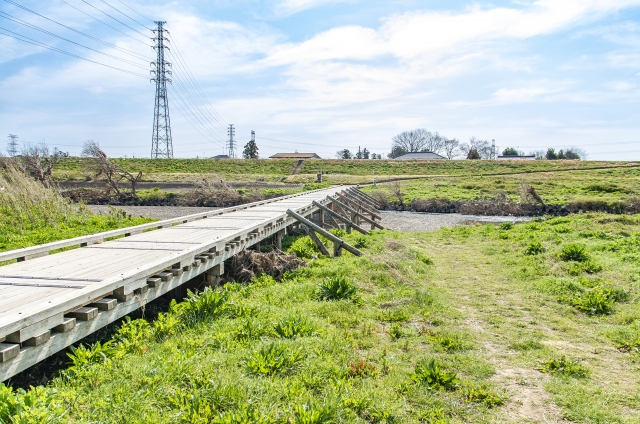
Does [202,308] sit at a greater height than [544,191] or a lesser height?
lesser

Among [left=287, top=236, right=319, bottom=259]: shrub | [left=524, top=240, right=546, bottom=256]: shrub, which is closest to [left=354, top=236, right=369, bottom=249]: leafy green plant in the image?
[left=287, top=236, right=319, bottom=259]: shrub

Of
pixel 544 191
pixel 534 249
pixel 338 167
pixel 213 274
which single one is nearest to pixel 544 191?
pixel 544 191

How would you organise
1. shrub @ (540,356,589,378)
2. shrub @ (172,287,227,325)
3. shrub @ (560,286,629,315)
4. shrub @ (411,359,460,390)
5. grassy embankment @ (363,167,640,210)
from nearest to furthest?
shrub @ (411,359,460,390), shrub @ (540,356,589,378), shrub @ (172,287,227,325), shrub @ (560,286,629,315), grassy embankment @ (363,167,640,210)

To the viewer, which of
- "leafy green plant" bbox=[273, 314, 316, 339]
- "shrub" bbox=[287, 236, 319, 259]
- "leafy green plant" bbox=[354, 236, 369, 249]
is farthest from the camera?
"leafy green plant" bbox=[354, 236, 369, 249]

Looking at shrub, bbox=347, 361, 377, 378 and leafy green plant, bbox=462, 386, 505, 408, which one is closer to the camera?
leafy green plant, bbox=462, 386, 505, 408

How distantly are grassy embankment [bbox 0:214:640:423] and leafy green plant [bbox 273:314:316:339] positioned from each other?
0.01m

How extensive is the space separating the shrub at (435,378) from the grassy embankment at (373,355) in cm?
1

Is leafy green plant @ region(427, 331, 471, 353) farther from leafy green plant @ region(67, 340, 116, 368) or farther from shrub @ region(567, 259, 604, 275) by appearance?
shrub @ region(567, 259, 604, 275)

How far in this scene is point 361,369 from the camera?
445 cm

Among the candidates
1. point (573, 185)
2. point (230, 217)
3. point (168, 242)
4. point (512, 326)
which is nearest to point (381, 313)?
point (512, 326)

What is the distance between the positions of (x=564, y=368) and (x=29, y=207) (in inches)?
568

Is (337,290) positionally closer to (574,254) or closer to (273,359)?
(273,359)

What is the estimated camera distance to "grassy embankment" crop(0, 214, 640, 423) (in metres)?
3.54

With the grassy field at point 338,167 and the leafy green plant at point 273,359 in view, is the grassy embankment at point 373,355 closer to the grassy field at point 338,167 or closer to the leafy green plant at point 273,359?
the leafy green plant at point 273,359
